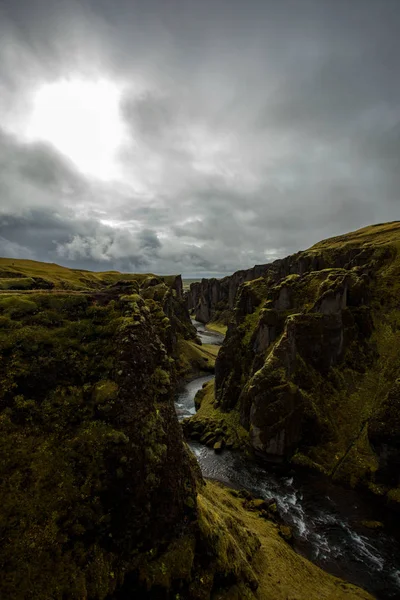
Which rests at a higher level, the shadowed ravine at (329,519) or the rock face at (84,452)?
the rock face at (84,452)

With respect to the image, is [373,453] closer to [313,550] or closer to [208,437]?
[313,550]

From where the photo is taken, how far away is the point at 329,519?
126 ft

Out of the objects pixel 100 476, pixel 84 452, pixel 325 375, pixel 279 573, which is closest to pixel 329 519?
pixel 279 573

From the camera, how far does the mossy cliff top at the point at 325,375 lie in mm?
45938

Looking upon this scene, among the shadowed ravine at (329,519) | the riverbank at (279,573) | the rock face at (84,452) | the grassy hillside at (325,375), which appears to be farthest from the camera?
the grassy hillside at (325,375)

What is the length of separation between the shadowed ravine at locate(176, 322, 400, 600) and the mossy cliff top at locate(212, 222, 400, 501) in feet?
11.7

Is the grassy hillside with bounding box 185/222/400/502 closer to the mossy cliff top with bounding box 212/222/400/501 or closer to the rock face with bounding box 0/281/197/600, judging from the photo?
the mossy cliff top with bounding box 212/222/400/501

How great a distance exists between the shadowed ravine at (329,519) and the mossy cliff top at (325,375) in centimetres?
356

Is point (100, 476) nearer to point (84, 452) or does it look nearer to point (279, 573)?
point (84, 452)

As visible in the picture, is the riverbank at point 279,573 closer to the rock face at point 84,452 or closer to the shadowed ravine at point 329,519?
the shadowed ravine at point 329,519

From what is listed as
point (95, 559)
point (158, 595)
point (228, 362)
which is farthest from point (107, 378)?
point (228, 362)

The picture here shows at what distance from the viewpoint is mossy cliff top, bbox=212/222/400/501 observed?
151 feet

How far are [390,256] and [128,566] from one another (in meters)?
94.6

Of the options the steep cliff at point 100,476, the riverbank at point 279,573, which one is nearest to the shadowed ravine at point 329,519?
the riverbank at point 279,573
